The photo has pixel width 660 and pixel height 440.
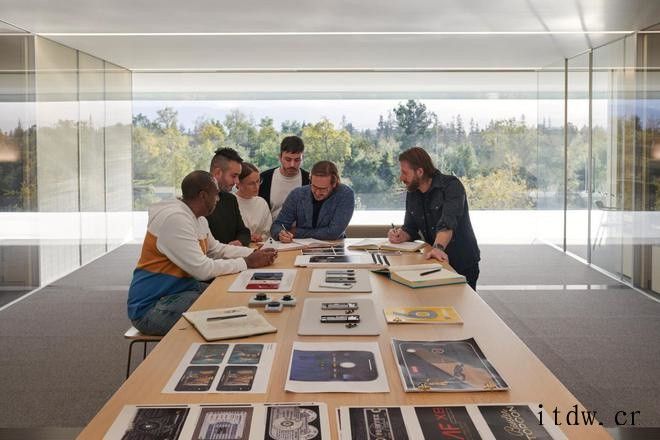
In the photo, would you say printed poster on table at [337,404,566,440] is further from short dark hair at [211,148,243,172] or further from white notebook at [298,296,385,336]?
short dark hair at [211,148,243,172]

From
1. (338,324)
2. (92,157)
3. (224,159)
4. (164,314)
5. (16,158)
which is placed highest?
(92,157)

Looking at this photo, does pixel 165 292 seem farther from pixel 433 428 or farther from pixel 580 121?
pixel 580 121

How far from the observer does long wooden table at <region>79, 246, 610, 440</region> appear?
1864 millimetres

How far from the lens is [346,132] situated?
37.7 feet

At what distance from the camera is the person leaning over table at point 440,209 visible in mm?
4367

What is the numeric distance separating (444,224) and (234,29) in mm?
4055

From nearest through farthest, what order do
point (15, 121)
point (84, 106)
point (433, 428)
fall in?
point (433, 428) → point (15, 121) → point (84, 106)

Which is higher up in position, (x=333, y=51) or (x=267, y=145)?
(x=333, y=51)

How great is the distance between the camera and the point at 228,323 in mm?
2596

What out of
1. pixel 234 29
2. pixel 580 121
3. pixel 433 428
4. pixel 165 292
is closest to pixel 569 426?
pixel 433 428

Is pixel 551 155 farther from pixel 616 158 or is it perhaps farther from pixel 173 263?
pixel 173 263

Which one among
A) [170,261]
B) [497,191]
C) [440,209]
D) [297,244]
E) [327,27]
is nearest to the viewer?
[170,261]

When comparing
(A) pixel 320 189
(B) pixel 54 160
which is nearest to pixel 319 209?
(A) pixel 320 189

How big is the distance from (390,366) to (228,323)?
0.71 meters
